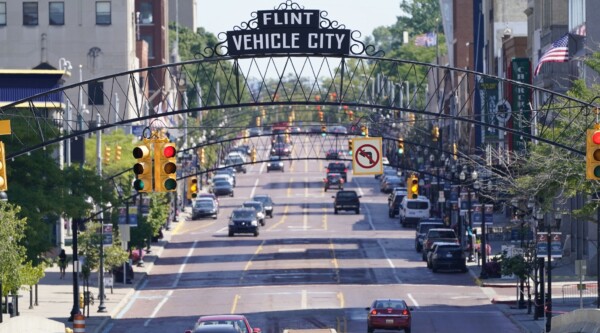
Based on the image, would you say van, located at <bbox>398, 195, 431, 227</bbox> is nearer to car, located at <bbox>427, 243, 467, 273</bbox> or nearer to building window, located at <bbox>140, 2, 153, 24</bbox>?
car, located at <bbox>427, 243, 467, 273</bbox>

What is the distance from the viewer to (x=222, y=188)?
434 feet

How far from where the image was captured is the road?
5762cm

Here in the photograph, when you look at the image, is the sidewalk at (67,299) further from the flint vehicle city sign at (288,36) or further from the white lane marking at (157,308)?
the flint vehicle city sign at (288,36)

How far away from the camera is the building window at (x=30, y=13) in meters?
124

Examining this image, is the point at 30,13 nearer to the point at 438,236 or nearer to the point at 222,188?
the point at 222,188

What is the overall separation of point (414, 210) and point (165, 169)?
225 feet

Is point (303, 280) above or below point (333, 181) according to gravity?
below

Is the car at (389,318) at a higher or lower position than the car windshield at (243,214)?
lower

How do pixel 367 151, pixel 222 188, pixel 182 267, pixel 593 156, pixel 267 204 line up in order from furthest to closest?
pixel 222 188 < pixel 267 204 < pixel 182 267 < pixel 367 151 < pixel 593 156

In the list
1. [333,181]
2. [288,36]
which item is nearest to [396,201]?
[333,181]

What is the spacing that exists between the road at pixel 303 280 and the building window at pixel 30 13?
68.9 feet

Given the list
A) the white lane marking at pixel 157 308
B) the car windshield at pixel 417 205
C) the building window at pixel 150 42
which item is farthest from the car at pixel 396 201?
the building window at pixel 150 42

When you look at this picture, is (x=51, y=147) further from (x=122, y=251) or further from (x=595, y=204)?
(x=595, y=204)

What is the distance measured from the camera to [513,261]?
196ft
